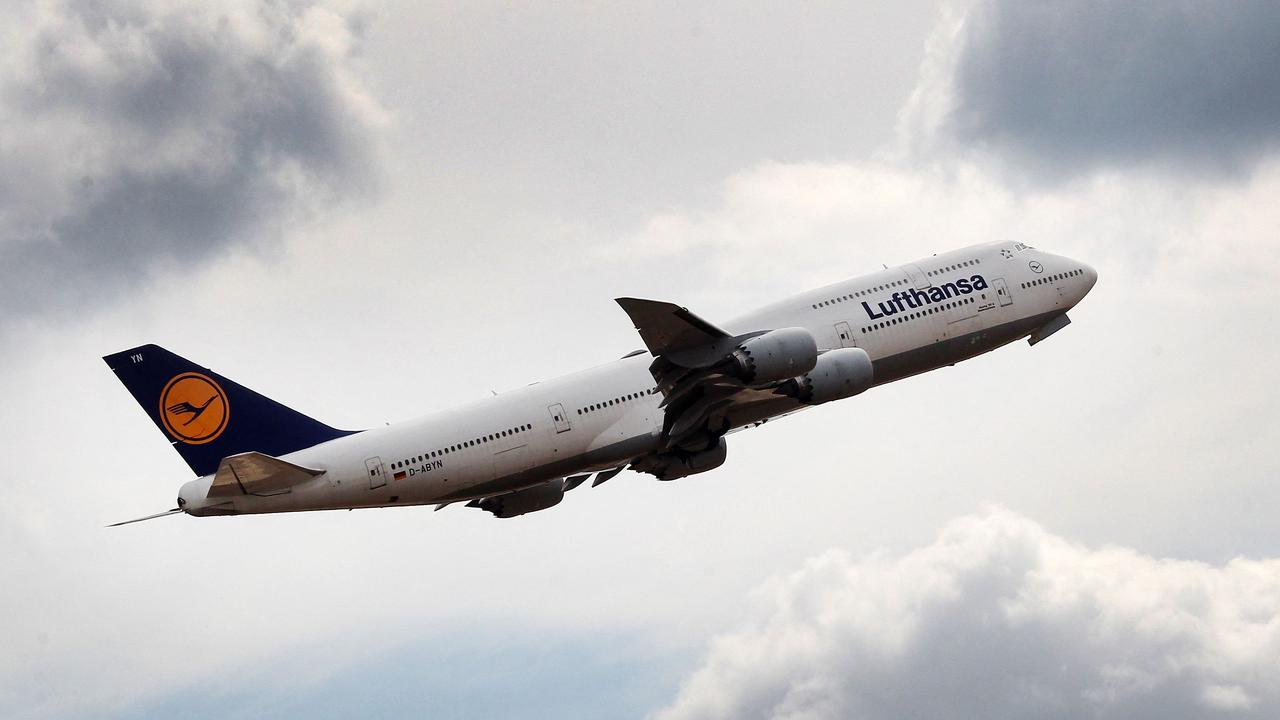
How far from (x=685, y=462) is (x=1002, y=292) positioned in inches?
555

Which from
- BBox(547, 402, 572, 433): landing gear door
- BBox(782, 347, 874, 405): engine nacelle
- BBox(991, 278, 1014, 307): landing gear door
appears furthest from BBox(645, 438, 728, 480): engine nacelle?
BBox(991, 278, 1014, 307): landing gear door

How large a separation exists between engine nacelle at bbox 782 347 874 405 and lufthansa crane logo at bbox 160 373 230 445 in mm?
18570

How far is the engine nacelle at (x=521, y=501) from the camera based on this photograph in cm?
5153

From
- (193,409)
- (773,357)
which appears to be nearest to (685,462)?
(773,357)

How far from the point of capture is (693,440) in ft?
159

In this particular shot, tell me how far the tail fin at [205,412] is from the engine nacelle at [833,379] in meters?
15.1

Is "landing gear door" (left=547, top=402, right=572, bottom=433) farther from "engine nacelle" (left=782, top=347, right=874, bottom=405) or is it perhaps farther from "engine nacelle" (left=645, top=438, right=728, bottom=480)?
"engine nacelle" (left=782, top=347, right=874, bottom=405)

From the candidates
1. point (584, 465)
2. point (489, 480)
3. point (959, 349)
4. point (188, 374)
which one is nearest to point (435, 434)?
point (489, 480)

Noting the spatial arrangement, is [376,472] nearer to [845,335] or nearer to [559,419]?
[559,419]

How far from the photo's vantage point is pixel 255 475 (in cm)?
4259

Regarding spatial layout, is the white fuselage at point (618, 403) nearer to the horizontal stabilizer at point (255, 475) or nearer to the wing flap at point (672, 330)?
the horizontal stabilizer at point (255, 475)

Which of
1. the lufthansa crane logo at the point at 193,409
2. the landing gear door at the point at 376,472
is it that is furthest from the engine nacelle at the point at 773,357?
the lufthansa crane logo at the point at 193,409

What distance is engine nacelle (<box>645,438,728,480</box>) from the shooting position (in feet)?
161

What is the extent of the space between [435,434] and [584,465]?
5329mm
